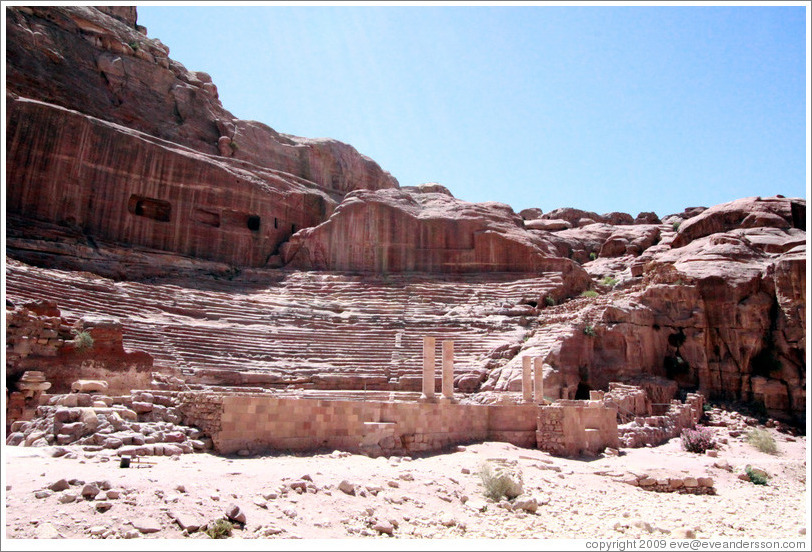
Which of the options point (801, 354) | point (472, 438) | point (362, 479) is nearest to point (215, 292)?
point (472, 438)

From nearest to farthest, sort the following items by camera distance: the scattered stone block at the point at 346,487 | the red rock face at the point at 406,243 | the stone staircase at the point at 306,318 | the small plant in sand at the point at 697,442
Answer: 1. the scattered stone block at the point at 346,487
2. the small plant in sand at the point at 697,442
3. the stone staircase at the point at 306,318
4. the red rock face at the point at 406,243

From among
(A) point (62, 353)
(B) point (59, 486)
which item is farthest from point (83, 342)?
(B) point (59, 486)

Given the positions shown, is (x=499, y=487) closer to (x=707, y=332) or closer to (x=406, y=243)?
(x=707, y=332)

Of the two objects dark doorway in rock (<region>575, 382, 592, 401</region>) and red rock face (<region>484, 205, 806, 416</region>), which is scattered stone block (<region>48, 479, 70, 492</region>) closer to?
red rock face (<region>484, 205, 806, 416</region>)

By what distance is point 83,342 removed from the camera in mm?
16625

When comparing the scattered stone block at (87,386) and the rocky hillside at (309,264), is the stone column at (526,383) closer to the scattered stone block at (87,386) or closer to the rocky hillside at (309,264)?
the rocky hillside at (309,264)

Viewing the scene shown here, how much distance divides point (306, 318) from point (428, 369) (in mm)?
11112

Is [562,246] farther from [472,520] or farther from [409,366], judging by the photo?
[472,520]

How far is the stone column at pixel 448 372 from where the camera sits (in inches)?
659

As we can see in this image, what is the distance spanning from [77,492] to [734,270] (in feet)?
86.2

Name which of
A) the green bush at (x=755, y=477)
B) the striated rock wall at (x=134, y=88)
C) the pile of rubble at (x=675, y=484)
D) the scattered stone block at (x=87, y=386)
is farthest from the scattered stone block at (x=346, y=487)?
the striated rock wall at (x=134, y=88)

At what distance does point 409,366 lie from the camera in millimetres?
22953

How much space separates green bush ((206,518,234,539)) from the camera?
6.74 meters

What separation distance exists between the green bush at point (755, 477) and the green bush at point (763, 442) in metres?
5.49
